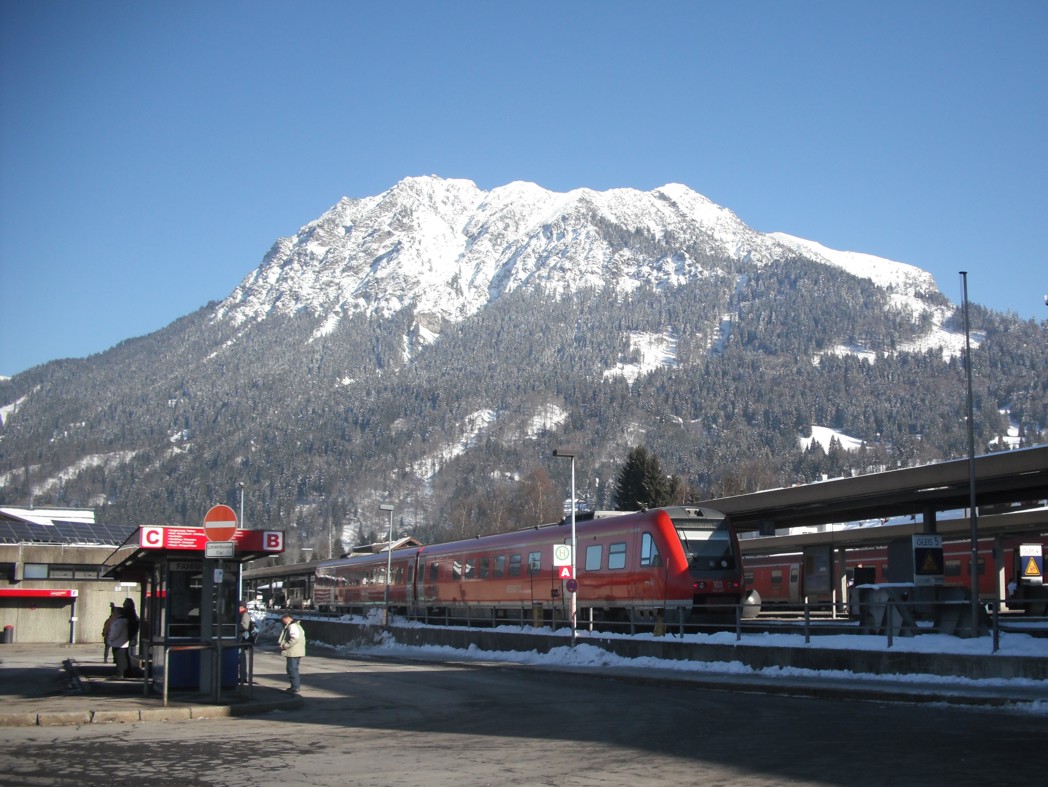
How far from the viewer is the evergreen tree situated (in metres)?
95.8

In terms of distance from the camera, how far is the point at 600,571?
31.6m

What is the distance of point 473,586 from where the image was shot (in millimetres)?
38969

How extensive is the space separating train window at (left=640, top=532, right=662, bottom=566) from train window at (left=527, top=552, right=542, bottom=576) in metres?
5.59

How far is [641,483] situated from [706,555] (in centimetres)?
6832

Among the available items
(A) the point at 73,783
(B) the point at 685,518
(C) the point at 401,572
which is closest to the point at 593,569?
(B) the point at 685,518

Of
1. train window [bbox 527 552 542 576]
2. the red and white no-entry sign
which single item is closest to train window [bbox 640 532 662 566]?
train window [bbox 527 552 542 576]

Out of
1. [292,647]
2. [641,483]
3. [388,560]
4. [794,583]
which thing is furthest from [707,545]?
[641,483]

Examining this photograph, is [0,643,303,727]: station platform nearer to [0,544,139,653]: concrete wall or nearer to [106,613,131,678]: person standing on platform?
[106,613,131,678]: person standing on platform

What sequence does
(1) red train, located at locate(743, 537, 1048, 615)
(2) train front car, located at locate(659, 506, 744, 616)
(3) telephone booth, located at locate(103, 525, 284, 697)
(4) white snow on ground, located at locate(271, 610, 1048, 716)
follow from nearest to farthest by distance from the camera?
(3) telephone booth, located at locate(103, 525, 284, 697), (4) white snow on ground, located at locate(271, 610, 1048, 716), (2) train front car, located at locate(659, 506, 744, 616), (1) red train, located at locate(743, 537, 1048, 615)

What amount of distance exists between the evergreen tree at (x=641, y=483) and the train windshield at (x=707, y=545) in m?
64.8

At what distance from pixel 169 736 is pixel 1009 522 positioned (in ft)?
114

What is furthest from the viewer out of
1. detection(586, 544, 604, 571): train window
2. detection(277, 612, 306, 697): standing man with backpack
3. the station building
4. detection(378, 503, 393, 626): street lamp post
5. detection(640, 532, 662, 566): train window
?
the station building

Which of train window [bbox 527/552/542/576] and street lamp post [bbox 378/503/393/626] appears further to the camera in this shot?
street lamp post [bbox 378/503/393/626]

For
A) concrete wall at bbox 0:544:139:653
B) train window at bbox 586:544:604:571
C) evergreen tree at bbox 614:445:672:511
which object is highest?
evergreen tree at bbox 614:445:672:511
